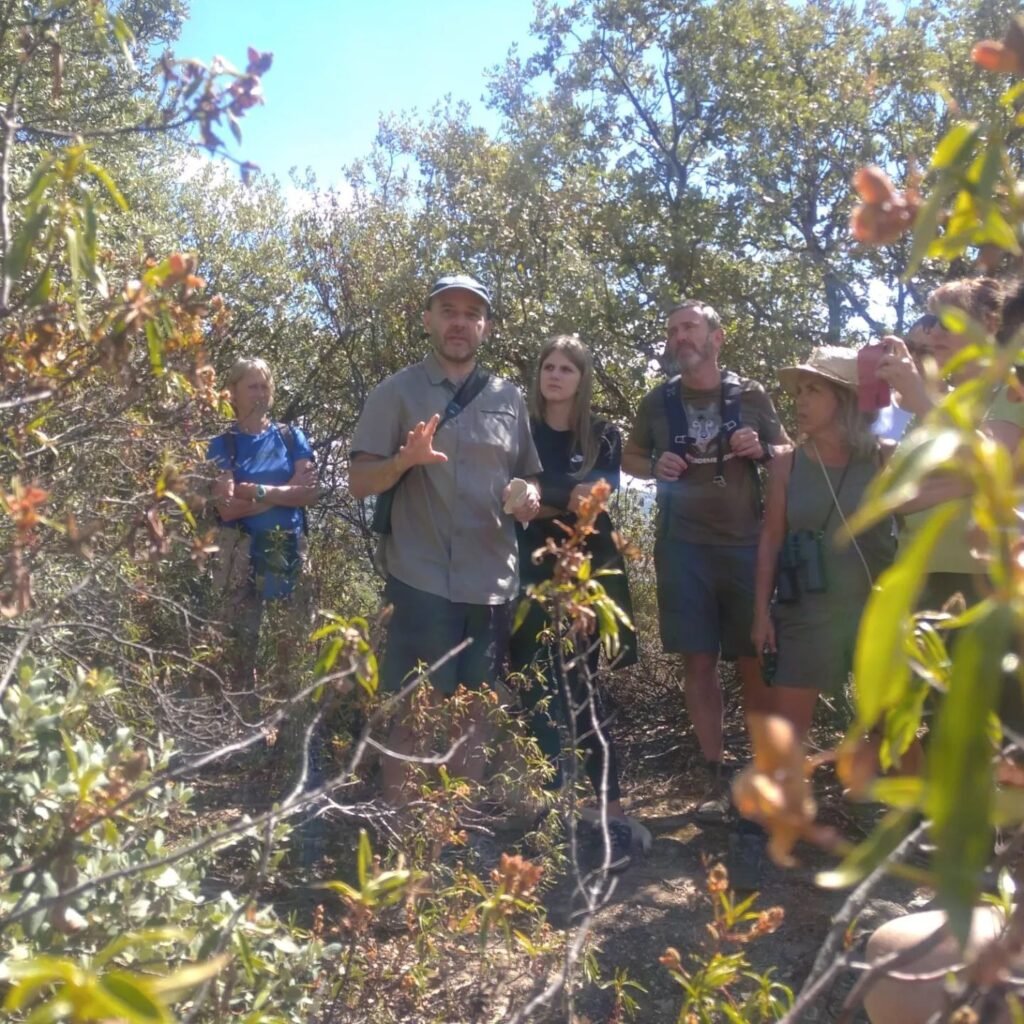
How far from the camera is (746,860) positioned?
3.97 m

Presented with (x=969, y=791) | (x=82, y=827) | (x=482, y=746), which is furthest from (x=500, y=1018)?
(x=969, y=791)

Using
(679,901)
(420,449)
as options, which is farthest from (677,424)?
(679,901)

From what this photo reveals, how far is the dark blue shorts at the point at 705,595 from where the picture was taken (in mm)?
Answer: 4434

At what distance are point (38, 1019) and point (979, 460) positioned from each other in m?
0.78

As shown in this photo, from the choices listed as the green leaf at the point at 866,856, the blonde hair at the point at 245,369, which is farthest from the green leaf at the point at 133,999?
the blonde hair at the point at 245,369

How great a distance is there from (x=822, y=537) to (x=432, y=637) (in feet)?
4.66

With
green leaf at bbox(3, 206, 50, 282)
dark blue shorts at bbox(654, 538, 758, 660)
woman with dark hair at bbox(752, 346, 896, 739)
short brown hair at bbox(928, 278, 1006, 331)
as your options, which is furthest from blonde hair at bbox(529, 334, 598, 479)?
green leaf at bbox(3, 206, 50, 282)

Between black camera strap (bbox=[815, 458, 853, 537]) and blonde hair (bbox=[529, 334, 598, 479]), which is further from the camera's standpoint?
blonde hair (bbox=[529, 334, 598, 479])

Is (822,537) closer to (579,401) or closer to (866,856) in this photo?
(579,401)

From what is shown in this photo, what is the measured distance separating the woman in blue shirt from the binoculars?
1.86 meters

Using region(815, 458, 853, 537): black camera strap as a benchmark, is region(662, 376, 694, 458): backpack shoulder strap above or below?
above

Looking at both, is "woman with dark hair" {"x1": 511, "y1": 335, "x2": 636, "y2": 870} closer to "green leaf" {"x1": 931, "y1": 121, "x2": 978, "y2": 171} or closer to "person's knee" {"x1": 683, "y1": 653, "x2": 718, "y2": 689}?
"person's knee" {"x1": 683, "y1": 653, "x2": 718, "y2": 689}

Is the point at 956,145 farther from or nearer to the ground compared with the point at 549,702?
farther from the ground

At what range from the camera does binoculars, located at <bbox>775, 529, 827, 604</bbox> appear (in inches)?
162
